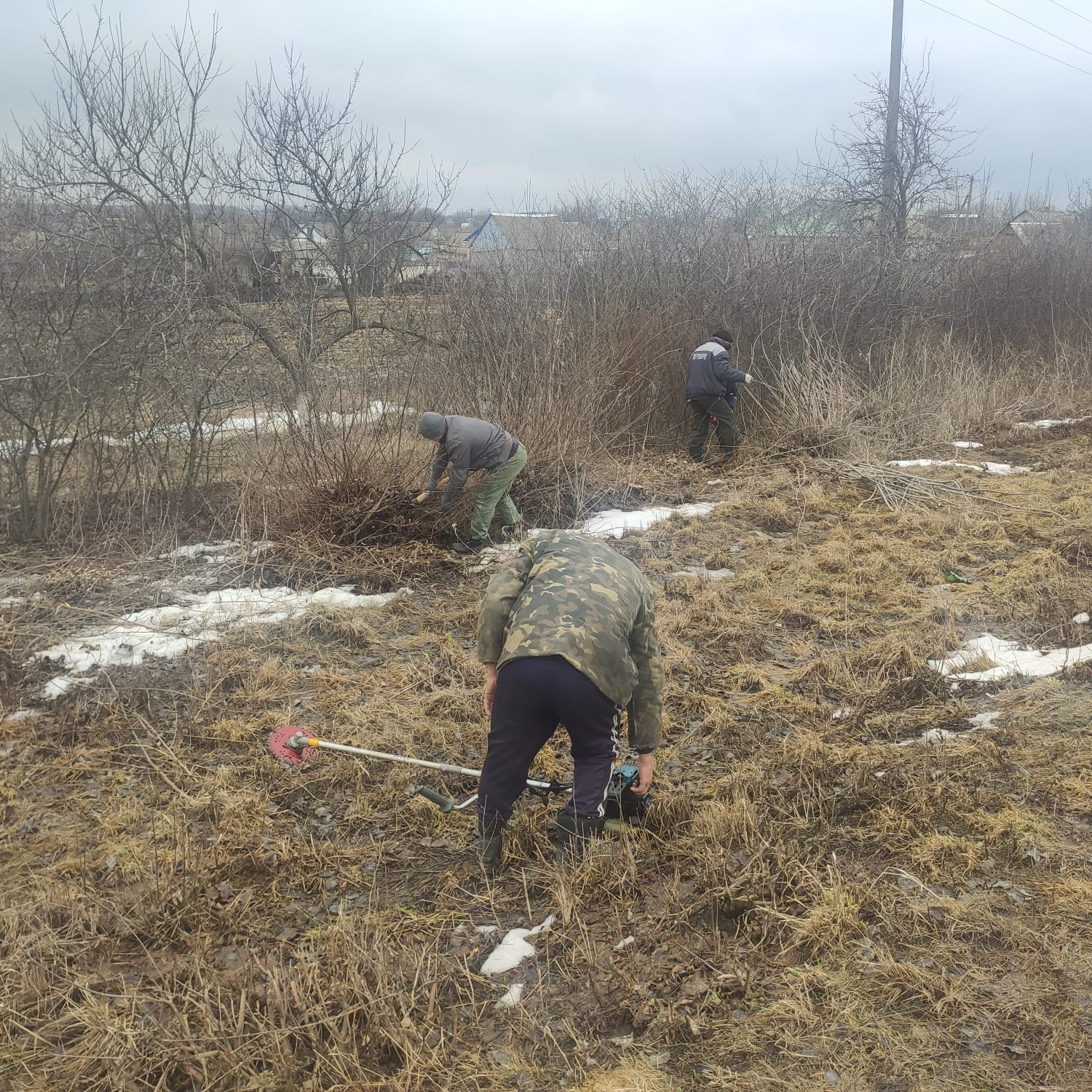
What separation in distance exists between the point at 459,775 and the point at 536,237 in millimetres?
9570

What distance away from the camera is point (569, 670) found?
2795 mm

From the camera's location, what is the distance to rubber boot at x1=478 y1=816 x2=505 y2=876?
3195 mm

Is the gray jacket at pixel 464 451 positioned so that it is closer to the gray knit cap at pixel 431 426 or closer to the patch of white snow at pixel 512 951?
the gray knit cap at pixel 431 426

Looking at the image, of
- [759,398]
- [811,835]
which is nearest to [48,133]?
[759,398]

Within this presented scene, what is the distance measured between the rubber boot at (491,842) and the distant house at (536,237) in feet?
29.6

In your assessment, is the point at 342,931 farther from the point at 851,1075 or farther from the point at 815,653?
the point at 815,653

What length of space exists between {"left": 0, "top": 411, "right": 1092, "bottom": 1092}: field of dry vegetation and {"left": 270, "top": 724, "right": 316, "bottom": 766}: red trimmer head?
0.13 meters

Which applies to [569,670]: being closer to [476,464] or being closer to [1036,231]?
[476,464]

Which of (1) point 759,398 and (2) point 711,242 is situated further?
(2) point 711,242

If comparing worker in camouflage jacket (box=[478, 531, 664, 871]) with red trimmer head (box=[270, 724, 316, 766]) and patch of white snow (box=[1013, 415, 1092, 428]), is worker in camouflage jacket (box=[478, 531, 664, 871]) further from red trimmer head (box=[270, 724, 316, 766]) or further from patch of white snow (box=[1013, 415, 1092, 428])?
patch of white snow (box=[1013, 415, 1092, 428])

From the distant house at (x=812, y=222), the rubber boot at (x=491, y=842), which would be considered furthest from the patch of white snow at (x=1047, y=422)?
the rubber boot at (x=491, y=842)

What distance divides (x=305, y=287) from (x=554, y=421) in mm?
3354

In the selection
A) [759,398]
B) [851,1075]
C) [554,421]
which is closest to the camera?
[851,1075]

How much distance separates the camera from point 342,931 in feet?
9.07
